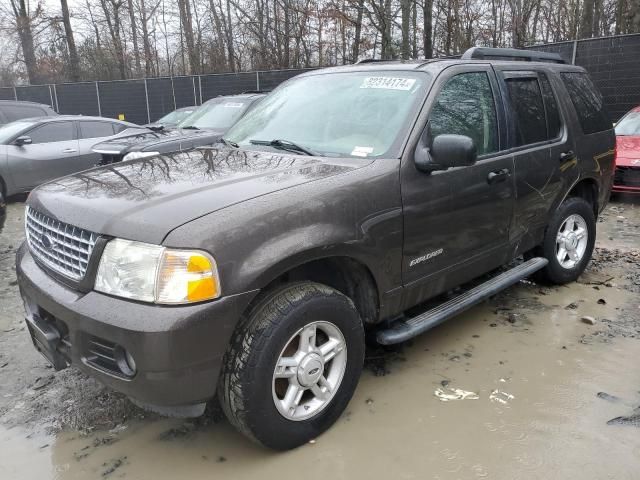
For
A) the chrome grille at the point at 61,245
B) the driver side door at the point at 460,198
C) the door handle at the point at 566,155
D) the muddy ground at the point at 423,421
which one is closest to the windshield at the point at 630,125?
the door handle at the point at 566,155

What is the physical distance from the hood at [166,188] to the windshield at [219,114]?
19.3ft

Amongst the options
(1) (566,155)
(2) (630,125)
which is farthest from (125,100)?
(1) (566,155)

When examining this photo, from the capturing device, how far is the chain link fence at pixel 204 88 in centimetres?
1159

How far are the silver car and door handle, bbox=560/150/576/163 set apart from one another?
8203 mm

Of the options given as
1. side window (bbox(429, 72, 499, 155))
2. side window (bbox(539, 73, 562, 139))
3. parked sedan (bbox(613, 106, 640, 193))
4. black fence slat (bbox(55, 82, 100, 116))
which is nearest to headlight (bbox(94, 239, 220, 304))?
side window (bbox(429, 72, 499, 155))

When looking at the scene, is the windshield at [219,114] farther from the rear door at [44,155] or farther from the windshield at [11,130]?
the windshield at [11,130]

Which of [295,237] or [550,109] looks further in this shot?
[550,109]

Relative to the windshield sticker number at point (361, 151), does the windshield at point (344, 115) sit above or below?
above

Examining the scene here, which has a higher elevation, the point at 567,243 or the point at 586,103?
the point at 586,103

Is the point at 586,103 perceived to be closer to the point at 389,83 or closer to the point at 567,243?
the point at 567,243

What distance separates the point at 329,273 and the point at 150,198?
102 centimetres

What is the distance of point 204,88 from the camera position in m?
17.7

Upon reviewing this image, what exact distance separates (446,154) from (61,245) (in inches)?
78.8

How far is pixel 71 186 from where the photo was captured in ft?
9.45
